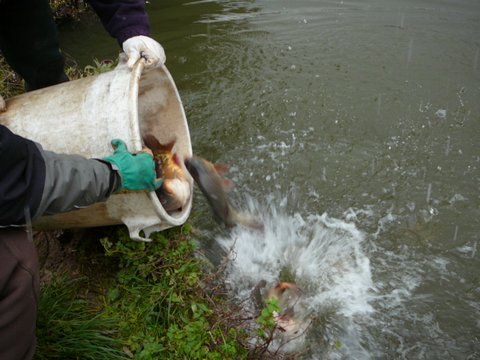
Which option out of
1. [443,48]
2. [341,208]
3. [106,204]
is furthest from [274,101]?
[106,204]

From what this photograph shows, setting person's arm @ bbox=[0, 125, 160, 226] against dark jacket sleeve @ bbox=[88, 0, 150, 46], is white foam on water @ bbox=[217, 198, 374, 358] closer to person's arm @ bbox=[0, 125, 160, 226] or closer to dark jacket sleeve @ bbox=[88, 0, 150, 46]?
person's arm @ bbox=[0, 125, 160, 226]

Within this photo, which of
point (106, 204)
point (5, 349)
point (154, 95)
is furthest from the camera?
point (154, 95)

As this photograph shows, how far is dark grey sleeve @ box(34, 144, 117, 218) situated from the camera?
1825mm

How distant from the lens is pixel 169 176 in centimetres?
281

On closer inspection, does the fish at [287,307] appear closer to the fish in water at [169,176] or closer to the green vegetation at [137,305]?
the green vegetation at [137,305]

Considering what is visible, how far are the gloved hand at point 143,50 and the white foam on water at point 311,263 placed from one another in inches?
52.8

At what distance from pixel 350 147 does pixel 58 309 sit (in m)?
3.04

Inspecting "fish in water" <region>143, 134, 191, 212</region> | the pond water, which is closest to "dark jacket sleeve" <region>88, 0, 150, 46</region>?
"fish in water" <region>143, 134, 191, 212</region>

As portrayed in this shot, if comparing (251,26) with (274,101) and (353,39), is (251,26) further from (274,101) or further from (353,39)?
(274,101)

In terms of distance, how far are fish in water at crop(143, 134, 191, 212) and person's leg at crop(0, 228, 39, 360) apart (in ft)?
3.00

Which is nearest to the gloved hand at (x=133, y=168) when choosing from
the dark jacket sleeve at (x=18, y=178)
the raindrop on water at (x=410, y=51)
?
the dark jacket sleeve at (x=18, y=178)

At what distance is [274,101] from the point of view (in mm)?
5059

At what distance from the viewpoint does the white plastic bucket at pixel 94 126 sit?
7.64ft

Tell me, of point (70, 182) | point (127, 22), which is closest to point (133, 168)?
point (70, 182)
